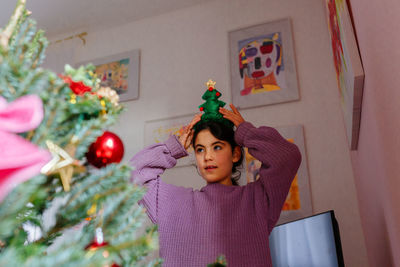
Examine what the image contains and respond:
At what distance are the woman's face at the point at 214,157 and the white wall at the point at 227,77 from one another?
700 mm

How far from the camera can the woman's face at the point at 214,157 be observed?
1081mm

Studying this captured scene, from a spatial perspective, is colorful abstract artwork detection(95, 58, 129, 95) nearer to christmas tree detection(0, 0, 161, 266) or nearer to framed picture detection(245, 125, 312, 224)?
framed picture detection(245, 125, 312, 224)

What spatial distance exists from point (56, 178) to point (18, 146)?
6cm

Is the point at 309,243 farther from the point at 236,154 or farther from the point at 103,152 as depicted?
the point at 103,152

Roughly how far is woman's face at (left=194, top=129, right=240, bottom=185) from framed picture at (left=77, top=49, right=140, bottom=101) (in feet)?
3.74

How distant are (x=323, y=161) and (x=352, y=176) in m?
0.14

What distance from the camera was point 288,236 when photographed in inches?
51.3

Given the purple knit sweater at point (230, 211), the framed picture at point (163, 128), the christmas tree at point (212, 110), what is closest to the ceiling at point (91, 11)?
the framed picture at point (163, 128)

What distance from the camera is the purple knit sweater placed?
34.8 inches

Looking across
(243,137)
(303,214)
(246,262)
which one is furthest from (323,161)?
(246,262)

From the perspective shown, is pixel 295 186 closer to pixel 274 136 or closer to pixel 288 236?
pixel 288 236

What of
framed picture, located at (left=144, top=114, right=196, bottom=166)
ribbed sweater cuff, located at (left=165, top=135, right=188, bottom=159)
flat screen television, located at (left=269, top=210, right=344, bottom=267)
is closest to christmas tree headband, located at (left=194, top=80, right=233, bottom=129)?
ribbed sweater cuff, located at (left=165, top=135, right=188, bottom=159)

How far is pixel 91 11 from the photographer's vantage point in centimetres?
227

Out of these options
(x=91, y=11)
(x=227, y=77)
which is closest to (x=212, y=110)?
(x=227, y=77)
